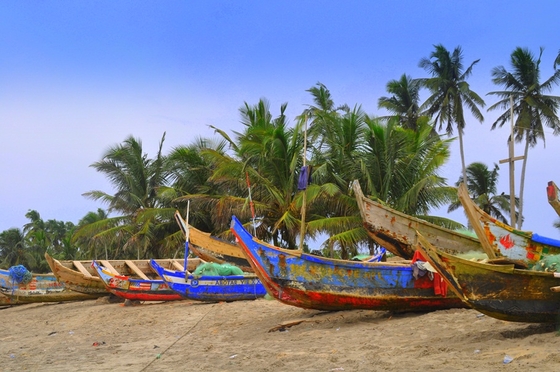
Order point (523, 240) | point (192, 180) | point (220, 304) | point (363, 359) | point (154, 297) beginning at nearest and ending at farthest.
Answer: point (363, 359) → point (523, 240) → point (220, 304) → point (154, 297) → point (192, 180)

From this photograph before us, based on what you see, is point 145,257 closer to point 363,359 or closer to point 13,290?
point 13,290

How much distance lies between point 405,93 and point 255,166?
13492 millimetres

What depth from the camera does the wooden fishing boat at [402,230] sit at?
39.0 feet

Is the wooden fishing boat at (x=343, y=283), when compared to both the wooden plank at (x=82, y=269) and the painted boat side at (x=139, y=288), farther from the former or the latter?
the wooden plank at (x=82, y=269)

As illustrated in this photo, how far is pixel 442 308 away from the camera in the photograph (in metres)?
10.2

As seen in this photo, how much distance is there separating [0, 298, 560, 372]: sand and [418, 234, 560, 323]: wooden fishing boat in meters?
0.36

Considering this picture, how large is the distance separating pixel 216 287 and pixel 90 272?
6787 millimetres

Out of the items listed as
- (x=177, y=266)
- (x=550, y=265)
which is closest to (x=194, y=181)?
(x=177, y=266)

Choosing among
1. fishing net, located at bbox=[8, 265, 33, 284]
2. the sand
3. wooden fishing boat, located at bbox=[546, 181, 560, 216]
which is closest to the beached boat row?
the sand

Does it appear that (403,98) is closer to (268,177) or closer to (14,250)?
(268,177)

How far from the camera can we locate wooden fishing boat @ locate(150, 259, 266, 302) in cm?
1484

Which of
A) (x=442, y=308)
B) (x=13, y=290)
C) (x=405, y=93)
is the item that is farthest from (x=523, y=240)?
(x=405, y=93)

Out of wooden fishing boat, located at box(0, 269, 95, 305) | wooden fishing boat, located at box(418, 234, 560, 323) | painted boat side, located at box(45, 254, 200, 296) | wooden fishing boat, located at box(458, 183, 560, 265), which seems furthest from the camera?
wooden fishing boat, located at box(0, 269, 95, 305)

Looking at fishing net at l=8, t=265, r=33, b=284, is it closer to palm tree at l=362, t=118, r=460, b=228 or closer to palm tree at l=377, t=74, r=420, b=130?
palm tree at l=362, t=118, r=460, b=228
